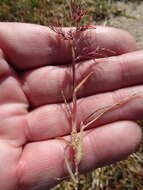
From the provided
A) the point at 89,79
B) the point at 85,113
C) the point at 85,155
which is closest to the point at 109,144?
the point at 85,155

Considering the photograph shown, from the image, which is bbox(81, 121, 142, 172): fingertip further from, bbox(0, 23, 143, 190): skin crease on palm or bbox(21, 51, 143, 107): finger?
bbox(21, 51, 143, 107): finger

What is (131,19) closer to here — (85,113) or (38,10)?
(38,10)

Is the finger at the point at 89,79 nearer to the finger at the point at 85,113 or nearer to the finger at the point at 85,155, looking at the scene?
the finger at the point at 85,113

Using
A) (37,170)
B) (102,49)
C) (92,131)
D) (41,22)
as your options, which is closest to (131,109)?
(92,131)

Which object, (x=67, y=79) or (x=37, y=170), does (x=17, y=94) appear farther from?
(x=37, y=170)

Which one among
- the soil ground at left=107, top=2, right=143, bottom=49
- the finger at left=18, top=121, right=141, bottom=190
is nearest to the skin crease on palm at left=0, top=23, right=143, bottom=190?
the finger at left=18, top=121, right=141, bottom=190

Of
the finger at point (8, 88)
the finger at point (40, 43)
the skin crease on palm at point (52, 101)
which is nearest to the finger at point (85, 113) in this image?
the skin crease on palm at point (52, 101)
